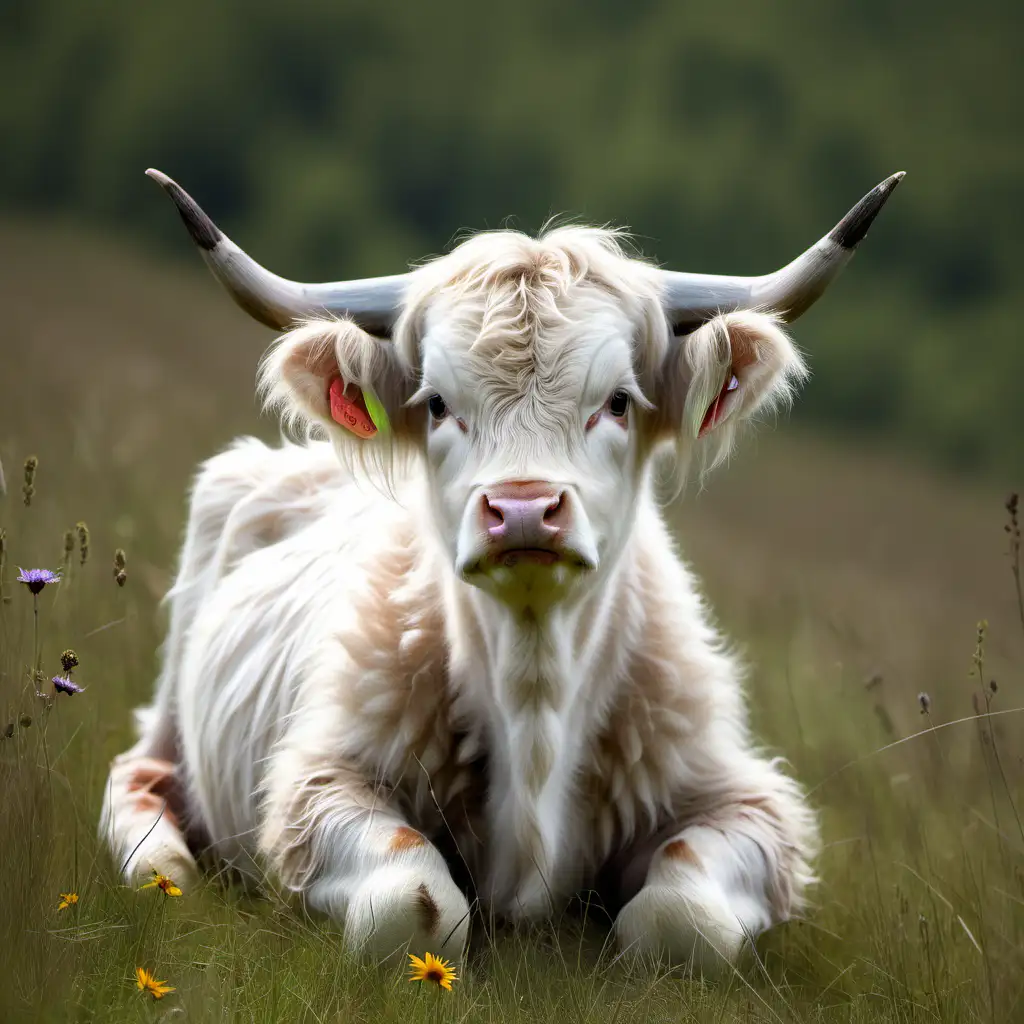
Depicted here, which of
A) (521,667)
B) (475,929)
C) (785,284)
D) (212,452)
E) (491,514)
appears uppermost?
(785,284)

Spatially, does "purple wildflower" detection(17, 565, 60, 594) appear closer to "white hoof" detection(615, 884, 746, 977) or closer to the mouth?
the mouth

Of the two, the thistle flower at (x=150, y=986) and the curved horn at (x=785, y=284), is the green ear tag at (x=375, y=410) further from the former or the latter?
the thistle flower at (x=150, y=986)

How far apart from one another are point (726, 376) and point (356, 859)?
1.48m

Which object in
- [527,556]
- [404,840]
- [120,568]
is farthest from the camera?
[404,840]

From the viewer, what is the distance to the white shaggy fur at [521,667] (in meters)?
3.44

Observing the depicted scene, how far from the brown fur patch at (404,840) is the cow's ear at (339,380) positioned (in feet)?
3.39

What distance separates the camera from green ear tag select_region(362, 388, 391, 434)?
3859mm

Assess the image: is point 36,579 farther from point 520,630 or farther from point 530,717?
point 530,717

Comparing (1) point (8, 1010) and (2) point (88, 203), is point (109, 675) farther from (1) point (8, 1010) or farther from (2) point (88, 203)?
(2) point (88, 203)

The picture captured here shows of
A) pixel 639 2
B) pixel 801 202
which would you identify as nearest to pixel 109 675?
pixel 801 202

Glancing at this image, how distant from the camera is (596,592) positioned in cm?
378

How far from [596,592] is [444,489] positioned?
0.47m

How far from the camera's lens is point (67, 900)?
10.0 ft

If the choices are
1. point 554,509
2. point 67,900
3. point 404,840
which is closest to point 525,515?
point 554,509
